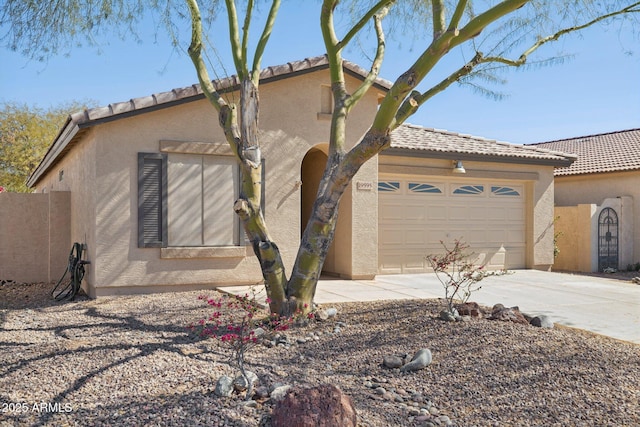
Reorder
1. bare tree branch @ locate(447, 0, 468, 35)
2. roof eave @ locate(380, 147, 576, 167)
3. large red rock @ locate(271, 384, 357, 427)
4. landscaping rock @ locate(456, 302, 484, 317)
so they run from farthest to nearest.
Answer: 1. roof eave @ locate(380, 147, 576, 167)
2. landscaping rock @ locate(456, 302, 484, 317)
3. bare tree branch @ locate(447, 0, 468, 35)
4. large red rock @ locate(271, 384, 357, 427)

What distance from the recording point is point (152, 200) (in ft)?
32.5

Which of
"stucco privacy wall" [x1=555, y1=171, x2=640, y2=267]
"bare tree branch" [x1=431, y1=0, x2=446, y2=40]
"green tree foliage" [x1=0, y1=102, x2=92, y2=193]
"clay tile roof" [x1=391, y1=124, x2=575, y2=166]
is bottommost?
"stucco privacy wall" [x1=555, y1=171, x2=640, y2=267]

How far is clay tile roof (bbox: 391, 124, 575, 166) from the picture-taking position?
1343 centimetres

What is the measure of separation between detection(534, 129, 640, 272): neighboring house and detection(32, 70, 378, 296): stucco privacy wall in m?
8.29

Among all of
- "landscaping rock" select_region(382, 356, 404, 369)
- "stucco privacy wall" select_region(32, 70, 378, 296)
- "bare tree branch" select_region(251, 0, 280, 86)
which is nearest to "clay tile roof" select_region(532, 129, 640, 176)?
"stucco privacy wall" select_region(32, 70, 378, 296)

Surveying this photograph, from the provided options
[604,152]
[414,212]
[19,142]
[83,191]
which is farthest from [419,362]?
[19,142]

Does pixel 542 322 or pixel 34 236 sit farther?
pixel 34 236

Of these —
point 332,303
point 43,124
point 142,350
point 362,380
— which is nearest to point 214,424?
point 362,380

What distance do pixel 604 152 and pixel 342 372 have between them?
18.2 meters

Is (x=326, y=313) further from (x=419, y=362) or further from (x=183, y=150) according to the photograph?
(x=183, y=150)

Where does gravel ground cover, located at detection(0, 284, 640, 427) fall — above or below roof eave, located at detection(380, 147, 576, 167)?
below

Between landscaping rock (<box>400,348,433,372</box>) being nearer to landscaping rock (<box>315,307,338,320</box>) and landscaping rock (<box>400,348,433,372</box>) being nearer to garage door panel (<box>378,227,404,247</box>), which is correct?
landscaping rock (<box>315,307,338,320</box>)

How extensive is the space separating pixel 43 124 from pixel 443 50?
2889cm

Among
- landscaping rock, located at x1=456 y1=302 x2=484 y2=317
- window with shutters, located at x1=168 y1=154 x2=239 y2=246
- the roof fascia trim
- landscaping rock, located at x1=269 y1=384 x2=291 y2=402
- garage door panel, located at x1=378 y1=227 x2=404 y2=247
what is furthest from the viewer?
garage door panel, located at x1=378 y1=227 x2=404 y2=247
